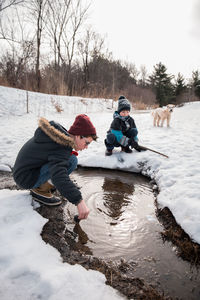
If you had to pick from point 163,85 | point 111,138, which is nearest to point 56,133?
point 111,138

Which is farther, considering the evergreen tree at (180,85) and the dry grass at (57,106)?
the evergreen tree at (180,85)

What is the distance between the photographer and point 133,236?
5.36 ft

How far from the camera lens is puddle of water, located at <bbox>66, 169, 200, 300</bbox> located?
4.07ft

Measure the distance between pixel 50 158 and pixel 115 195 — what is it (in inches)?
46.0

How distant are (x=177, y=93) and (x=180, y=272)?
3062cm

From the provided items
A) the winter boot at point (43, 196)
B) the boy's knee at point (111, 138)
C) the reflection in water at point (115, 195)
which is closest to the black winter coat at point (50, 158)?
the winter boot at point (43, 196)

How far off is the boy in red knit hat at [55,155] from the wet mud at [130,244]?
30cm

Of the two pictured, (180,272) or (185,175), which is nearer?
(180,272)

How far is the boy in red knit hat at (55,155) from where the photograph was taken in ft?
4.57

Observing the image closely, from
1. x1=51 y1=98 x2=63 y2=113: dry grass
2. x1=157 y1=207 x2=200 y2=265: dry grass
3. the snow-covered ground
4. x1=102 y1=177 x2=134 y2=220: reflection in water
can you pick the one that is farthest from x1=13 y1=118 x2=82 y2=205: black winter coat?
x1=51 y1=98 x2=63 y2=113: dry grass

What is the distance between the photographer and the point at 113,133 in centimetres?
344

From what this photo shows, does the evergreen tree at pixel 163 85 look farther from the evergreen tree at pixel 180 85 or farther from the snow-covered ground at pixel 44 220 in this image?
the snow-covered ground at pixel 44 220

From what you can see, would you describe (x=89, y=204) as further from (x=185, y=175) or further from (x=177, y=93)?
(x=177, y=93)

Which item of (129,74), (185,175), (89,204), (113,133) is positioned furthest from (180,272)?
(129,74)
